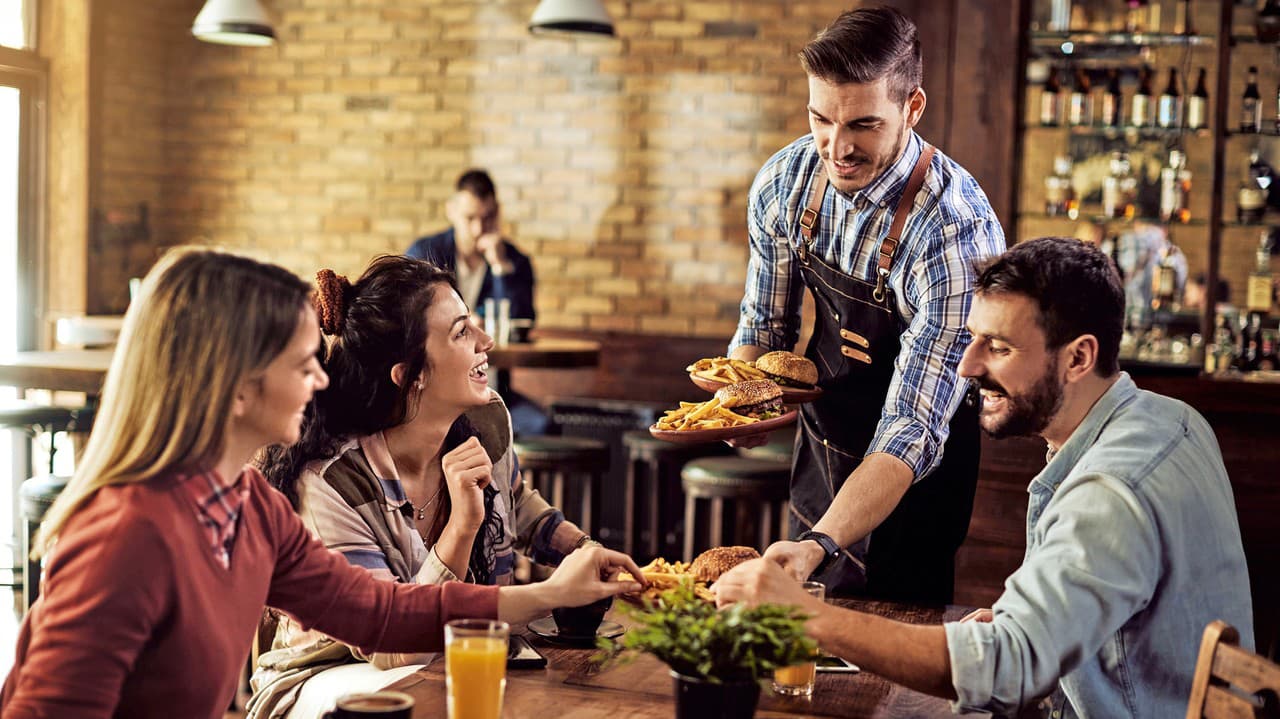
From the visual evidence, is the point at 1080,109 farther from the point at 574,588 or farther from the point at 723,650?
the point at 723,650

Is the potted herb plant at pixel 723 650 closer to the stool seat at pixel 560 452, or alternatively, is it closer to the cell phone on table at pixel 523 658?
the cell phone on table at pixel 523 658

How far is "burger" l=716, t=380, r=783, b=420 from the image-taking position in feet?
8.13

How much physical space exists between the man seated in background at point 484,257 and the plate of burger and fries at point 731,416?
377 cm

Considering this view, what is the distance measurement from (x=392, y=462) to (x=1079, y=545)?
1121 millimetres

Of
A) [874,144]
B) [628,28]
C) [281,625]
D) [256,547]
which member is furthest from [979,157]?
[256,547]

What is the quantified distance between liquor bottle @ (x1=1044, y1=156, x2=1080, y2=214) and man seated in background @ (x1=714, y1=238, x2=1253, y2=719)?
12.4ft

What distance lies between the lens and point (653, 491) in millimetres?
6414

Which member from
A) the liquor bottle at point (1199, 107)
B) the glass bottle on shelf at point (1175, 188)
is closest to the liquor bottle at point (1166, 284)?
the glass bottle on shelf at point (1175, 188)

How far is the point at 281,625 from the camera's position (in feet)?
7.27

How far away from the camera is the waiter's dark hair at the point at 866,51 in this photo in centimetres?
240

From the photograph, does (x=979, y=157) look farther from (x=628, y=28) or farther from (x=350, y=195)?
(x=350, y=195)

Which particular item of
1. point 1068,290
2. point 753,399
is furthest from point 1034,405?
point 753,399

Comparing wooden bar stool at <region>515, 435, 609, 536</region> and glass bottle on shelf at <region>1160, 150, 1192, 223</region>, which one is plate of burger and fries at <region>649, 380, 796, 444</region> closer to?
wooden bar stool at <region>515, 435, 609, 536</region>

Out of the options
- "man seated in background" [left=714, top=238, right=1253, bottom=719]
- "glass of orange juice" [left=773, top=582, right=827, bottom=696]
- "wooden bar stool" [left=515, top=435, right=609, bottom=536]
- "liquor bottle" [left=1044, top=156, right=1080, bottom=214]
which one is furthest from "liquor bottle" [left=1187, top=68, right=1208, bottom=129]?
"glass of orange juice" [left=773, top=582, right=827, bottom=696]
